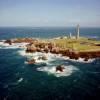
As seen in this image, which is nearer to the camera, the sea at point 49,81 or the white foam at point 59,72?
the sea at point 49,81

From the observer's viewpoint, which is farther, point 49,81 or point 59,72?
point 59,72

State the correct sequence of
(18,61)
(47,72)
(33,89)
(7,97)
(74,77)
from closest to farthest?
(7,97), (33,89), (74,77), (47,72), (18,61)

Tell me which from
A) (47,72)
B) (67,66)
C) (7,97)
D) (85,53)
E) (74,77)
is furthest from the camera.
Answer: (85,53)

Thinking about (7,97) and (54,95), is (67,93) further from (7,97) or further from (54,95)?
(7,97)

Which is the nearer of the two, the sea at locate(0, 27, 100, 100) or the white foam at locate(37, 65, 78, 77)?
the sea at locate(0, 27, 100, 100)

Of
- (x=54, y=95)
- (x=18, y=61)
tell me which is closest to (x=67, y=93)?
(x=54, y=95)

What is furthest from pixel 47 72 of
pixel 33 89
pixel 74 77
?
pixel 33 89

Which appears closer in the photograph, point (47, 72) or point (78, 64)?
point (47, 72)

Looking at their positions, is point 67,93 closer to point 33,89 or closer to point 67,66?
point 33,89

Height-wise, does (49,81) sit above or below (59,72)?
above
